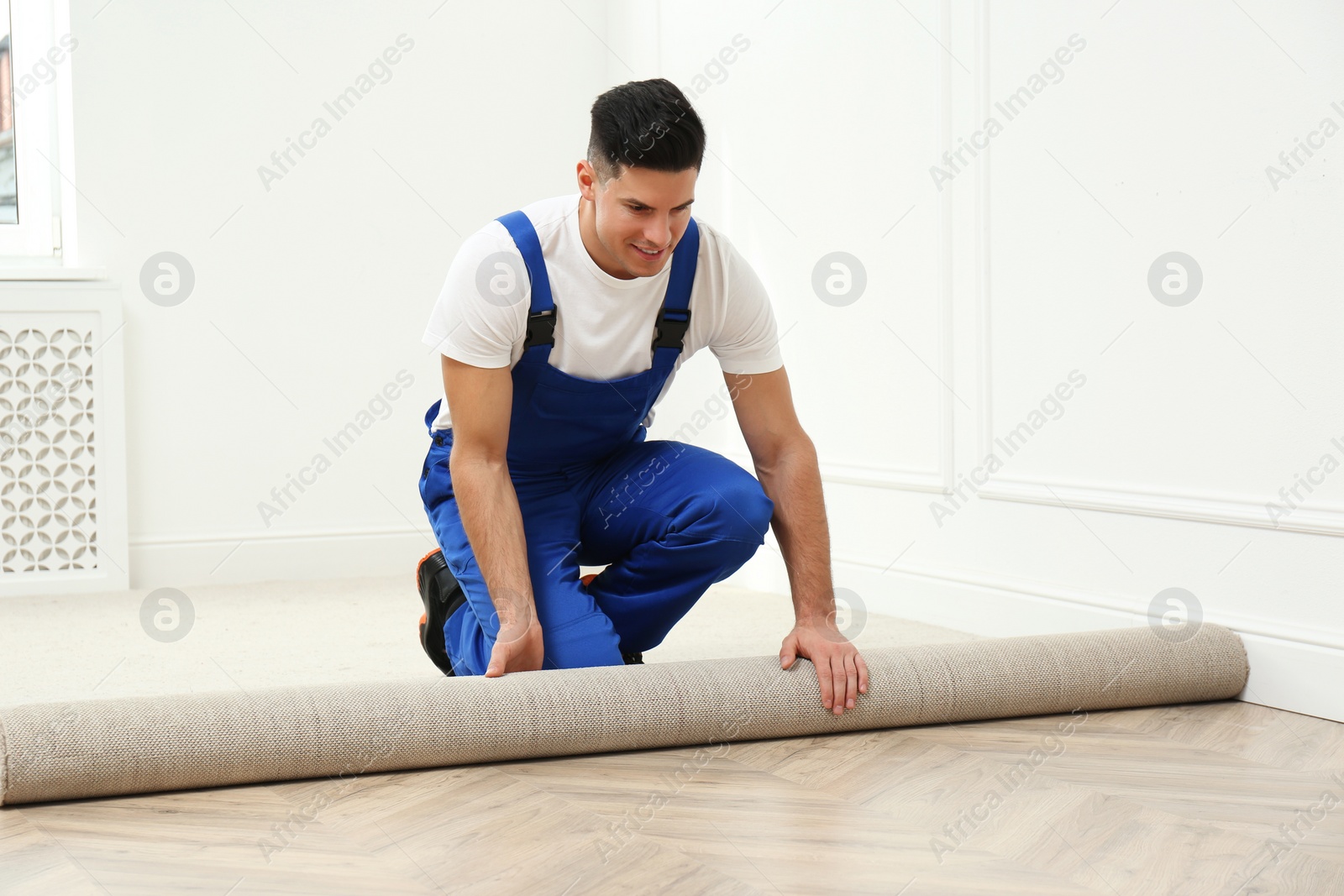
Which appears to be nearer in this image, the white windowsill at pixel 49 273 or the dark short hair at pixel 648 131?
the dark short hair at pixel 648 131

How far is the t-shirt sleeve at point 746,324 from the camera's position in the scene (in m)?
1.88

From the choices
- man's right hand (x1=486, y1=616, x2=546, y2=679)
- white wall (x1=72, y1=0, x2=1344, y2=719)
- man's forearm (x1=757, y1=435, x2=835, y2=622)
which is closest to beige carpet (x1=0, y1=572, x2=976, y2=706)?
white wall (x1=72, y1=0, x2=1344, y2=719)

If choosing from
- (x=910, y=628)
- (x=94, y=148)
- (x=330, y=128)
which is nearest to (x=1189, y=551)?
(x=910, y=628)

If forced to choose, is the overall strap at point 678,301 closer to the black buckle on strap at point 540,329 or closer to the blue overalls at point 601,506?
the blue overalls at point 601,506

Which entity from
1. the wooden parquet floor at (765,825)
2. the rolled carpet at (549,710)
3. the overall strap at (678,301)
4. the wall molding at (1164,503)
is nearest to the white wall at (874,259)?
the wall molding at (1164,503)

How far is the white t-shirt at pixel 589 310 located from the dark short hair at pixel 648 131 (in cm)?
17

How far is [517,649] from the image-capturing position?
1.68 meters

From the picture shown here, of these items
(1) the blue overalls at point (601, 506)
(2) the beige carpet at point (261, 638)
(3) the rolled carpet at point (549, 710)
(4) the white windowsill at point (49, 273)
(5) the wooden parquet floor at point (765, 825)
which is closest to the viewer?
(5) the wooden parquet floor at point (765, 825)

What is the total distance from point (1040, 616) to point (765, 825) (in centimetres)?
118

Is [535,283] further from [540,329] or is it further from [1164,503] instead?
[1164,503]

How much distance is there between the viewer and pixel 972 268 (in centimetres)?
251

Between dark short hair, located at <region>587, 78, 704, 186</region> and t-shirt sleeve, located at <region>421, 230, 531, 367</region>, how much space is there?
19 centimetres

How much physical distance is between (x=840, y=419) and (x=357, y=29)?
5.92 ft

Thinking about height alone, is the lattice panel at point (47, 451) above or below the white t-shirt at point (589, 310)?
below
